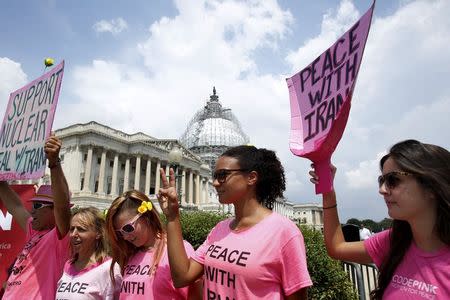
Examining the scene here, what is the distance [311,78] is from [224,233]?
1.45m

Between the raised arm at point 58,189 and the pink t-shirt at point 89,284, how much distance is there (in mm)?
457

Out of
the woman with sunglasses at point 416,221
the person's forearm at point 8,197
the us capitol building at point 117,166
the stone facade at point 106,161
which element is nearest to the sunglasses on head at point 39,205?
the person's forearm at point 8,197

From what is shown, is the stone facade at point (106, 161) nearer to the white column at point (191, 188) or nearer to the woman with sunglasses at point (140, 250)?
the white column at point (191, 188)

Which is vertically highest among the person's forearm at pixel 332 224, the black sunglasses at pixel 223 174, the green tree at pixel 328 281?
the black sunglasses at pixel 223 174

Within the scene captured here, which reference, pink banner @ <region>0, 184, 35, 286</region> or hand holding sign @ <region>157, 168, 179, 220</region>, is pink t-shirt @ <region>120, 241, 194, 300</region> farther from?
pink banner @ <region>0, 184, 35, 286</region>

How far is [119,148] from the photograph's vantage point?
168ft

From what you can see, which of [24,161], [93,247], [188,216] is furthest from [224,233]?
[188,216]

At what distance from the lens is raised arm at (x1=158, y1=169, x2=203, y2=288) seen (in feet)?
8.97

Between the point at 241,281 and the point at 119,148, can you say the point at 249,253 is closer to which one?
the point at 241,281

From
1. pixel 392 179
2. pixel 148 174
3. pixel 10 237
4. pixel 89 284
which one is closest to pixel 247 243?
pixel 392 179

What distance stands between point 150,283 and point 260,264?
1.10m

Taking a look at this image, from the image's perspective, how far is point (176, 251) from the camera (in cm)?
274

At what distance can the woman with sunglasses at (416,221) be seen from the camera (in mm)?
2029

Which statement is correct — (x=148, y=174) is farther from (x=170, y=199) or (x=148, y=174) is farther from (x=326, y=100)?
(x=326, y=100)
